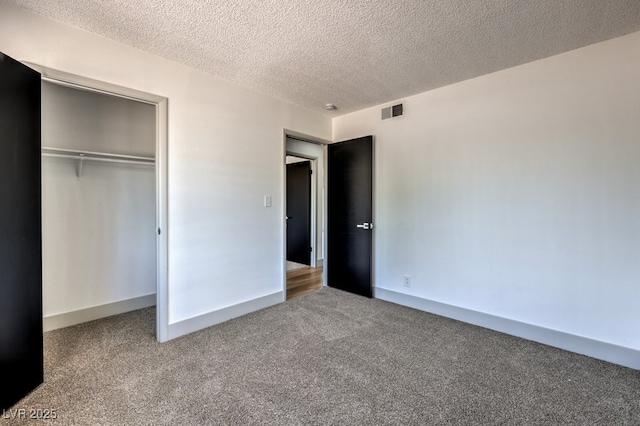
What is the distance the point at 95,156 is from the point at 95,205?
501mm

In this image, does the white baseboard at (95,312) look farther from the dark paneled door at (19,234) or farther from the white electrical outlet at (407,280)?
the white electrical outlet at (407,280)

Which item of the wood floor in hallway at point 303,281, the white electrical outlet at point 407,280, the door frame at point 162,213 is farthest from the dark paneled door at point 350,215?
the door frame at point 162,213

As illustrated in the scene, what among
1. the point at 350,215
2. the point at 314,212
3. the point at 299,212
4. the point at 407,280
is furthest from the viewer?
the point at 299,212

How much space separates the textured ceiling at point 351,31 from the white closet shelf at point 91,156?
A: 115cm

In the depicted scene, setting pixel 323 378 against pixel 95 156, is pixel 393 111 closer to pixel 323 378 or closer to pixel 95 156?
pixel 323 378

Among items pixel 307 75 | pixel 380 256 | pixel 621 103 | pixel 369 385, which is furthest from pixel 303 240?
pixel 621 103

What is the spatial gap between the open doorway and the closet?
7.80 feet

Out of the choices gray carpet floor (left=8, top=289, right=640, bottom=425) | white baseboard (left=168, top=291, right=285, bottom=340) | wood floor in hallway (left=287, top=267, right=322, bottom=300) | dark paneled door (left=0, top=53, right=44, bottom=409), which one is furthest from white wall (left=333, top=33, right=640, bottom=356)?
dark paneled door (left=0, top=53, right=44, bottom=409)

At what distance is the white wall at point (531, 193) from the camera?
85.9 inches

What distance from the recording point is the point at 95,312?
9.64 feet

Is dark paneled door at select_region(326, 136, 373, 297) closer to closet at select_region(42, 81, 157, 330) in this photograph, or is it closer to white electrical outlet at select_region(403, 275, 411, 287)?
white electrical outlet at select_region(403, 275, 411, 287)

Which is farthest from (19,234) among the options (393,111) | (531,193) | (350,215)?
(531,193)

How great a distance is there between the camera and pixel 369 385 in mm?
1885

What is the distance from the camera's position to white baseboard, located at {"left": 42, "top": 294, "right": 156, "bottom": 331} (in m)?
2.68
